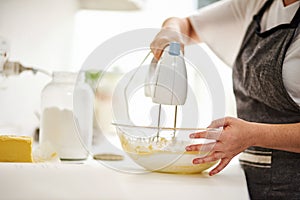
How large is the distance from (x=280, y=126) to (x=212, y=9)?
1.74ft

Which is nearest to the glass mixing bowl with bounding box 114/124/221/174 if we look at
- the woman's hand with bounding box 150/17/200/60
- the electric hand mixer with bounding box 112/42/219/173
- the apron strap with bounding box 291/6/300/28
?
the electric hand mixer with bounding box 112/42/219/173

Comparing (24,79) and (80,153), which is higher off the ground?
(24,79)

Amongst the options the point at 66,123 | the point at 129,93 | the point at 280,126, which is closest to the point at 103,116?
the point at 66,123

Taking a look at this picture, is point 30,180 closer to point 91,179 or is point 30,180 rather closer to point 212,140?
point 91,179

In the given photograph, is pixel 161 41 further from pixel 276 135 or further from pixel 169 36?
pixel 276 135

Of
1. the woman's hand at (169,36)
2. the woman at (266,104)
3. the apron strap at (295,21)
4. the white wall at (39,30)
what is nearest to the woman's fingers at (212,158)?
the woman at (266,104)

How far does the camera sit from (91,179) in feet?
2.48

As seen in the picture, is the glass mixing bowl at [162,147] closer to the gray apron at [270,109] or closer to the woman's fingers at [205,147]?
the woman's fingers at [205,147]

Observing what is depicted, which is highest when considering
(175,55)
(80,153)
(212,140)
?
(175,55)

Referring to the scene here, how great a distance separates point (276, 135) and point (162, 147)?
20cm

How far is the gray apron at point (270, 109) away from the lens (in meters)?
1.00

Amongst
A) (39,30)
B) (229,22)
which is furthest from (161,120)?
(39,30)

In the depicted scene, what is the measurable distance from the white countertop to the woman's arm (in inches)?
2.0

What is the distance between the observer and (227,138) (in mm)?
828
